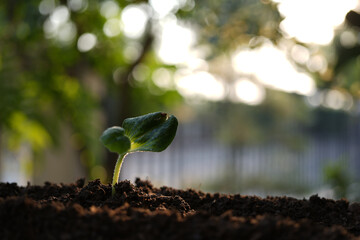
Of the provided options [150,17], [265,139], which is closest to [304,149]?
[265,139]

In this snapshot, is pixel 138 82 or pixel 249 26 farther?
pixel 138 82

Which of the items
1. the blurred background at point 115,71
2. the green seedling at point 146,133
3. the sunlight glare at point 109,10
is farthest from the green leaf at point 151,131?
the sunlight glare at point 109,10

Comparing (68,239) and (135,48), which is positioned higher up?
(135,48)

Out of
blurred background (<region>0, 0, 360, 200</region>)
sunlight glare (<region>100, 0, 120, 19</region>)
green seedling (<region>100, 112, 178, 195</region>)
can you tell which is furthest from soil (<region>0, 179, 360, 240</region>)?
sunlight glare (<region>100, 0, 120, 19</region>)

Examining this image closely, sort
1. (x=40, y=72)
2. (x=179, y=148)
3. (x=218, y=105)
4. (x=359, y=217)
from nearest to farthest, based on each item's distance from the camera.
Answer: (x=359, y=217), (x=40, y=72), (x=179, y=148), (x=218, y=105)

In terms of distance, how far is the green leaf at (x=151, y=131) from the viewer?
Result: 25.1 inches

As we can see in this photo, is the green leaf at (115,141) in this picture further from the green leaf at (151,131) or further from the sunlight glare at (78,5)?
the sunlight glare at (78,5)

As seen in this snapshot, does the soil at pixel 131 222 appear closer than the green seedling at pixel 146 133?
Yes

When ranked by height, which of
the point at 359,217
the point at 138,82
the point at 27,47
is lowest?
the point at 359,217

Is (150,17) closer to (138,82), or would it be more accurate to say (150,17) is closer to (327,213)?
(138,82)

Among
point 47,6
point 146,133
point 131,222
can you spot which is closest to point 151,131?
point 146,133

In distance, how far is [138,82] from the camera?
2975mm

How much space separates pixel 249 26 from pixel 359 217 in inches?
63.6

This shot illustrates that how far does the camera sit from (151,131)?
2.14 ft
